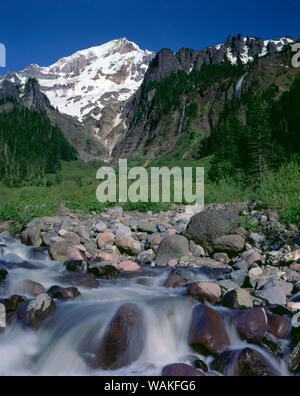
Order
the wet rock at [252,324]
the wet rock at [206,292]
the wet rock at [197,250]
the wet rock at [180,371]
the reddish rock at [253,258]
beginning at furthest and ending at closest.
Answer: the wet rock at [197,250] < the reddish rock at [253,258] < the wet rock at [206,292] < the wet rock at [252,324] < the wet rock at [180,371]

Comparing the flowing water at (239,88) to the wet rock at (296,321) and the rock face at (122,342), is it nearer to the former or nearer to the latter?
the wet rock at (296,321)

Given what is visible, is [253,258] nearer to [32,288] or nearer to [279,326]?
[279,326]

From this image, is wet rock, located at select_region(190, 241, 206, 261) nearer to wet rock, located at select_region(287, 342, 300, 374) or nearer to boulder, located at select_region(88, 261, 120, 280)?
boulder, located at select_region(88, 261, 120, 280)

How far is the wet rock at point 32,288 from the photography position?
A: 6.45m

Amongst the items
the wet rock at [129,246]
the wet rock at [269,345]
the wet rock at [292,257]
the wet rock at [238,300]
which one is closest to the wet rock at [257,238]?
the wet rock at [292,257]

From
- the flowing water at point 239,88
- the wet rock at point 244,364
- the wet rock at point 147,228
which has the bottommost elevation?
the wet rock at point 244,364

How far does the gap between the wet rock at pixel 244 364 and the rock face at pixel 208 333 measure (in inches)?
8.1

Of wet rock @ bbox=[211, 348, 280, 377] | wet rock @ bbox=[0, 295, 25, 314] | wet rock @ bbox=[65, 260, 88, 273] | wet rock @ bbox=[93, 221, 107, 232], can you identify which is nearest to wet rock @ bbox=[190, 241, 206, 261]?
wet rock @ bbox=[65, 260, 88, 273]

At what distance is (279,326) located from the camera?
482 centimetres

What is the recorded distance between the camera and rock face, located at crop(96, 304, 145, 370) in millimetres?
4410

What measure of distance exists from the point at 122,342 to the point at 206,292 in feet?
6.74

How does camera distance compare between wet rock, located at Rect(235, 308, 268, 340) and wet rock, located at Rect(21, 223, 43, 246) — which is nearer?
wet rock, located at Rect(235, 308, 268, 340)

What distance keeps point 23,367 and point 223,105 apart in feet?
273

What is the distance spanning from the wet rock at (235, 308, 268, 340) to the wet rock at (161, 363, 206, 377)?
1104 mm
